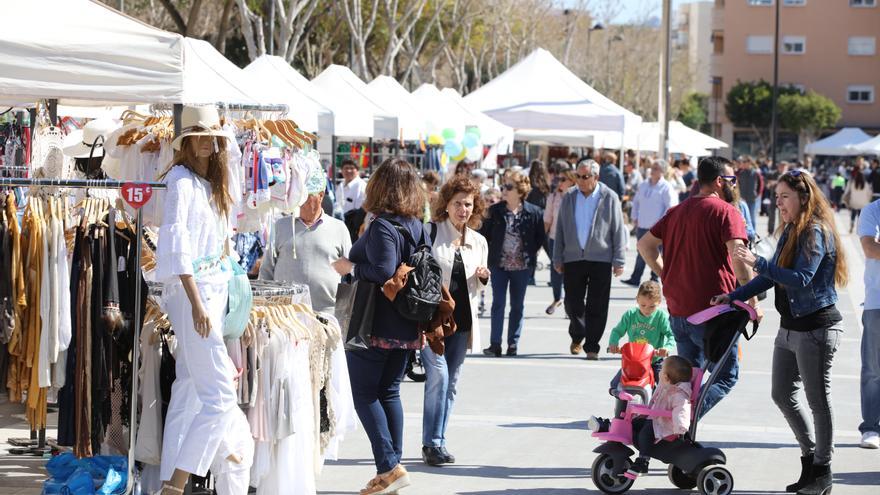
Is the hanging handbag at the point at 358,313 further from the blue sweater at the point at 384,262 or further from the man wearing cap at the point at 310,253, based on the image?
the man wearing cap at the point at 310,253

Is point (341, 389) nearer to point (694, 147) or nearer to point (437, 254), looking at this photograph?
point (437, 254)

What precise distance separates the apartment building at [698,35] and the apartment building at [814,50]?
3103 centimetres

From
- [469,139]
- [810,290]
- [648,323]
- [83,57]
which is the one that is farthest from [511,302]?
[469,139]

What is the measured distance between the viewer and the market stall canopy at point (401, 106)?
834 inches

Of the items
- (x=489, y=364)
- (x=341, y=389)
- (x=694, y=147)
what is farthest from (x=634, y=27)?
(x=341, y=389)

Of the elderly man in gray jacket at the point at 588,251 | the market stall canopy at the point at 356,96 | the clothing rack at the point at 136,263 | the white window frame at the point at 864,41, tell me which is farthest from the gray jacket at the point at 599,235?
the white window frame at the point at 864,41

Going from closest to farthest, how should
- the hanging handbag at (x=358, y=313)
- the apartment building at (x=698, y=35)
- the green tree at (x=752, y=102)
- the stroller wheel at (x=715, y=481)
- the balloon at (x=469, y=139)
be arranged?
the hanging handbag at (x=358, y=313)
the stroller wheel at (x=715, y=481)
the balloon at (x=469, y=139)
the green tree at (x=752, y=102)
the apartment building at (x=698, y=35)

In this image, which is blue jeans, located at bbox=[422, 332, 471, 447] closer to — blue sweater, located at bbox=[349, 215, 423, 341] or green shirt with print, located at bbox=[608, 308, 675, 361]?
blue sweater, located at bbox=[349, 215, 423, 341]

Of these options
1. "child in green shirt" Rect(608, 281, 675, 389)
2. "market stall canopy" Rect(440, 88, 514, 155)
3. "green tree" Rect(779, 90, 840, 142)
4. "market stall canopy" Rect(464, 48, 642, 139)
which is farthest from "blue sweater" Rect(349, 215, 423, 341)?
"green tree" Rect(779, 90, 840, 142)

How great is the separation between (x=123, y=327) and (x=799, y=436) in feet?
12.9

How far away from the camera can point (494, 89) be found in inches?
822

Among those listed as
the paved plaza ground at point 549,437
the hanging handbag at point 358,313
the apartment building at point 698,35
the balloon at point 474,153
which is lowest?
the paved plaza ground at point 549,437

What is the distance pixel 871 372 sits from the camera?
8703 millimetres

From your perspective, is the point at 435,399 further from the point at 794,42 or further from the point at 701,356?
the point at 794,42
